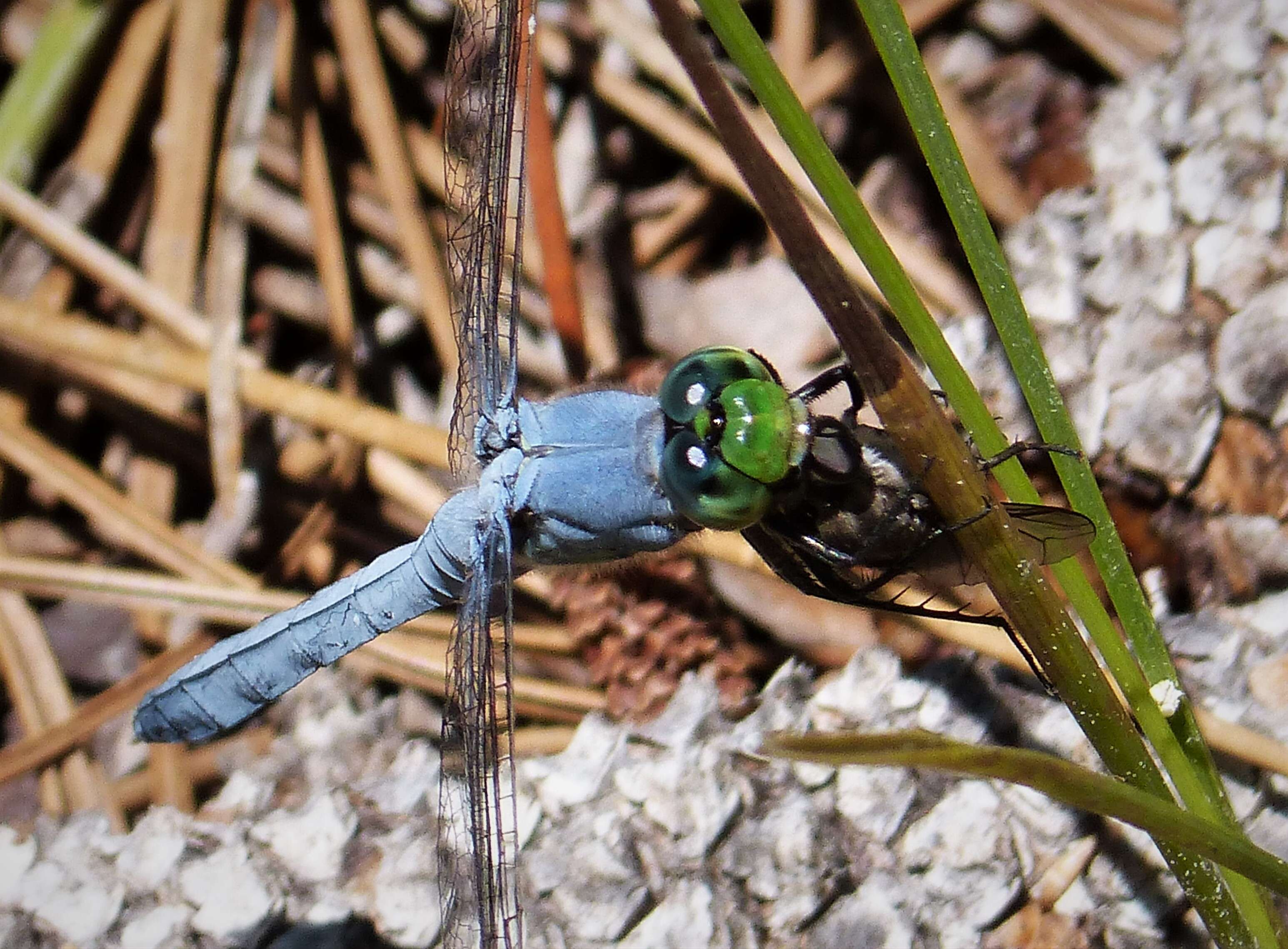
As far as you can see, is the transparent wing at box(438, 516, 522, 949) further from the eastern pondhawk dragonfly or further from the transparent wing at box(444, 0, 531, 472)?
the transparent wing at box(444, 0, 531, 472)

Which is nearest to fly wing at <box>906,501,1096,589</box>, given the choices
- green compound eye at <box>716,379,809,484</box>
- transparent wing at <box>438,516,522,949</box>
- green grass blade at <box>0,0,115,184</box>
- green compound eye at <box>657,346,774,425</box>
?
green compound eye at <box>716,379,809,484</box>

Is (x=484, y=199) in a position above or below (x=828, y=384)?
above

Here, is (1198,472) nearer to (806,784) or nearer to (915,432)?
(806,784)

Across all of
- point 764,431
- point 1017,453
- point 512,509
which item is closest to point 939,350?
point 1017,453

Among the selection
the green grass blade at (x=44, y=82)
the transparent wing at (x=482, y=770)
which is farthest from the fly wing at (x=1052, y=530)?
the green grass blade at (x=44, y=82)

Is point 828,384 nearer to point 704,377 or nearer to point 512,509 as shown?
point 704,377
